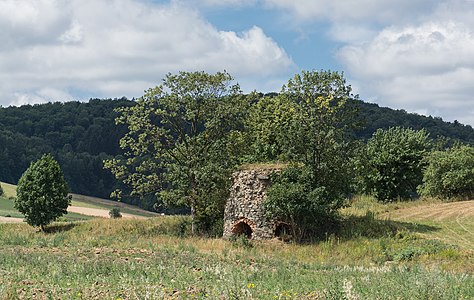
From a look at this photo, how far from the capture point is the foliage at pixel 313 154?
90.7 feet

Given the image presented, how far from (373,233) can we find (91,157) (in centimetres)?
12249

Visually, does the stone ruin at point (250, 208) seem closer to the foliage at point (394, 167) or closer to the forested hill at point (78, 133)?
the foliage at point (394, 167)

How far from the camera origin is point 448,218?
3188cm

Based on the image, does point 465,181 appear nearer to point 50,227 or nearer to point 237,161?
point 237,161

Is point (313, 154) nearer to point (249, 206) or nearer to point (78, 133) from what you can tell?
point (249, 206)

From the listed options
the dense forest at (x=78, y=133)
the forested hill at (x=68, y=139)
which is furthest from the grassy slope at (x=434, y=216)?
the forested hill at (x=68, y=139)

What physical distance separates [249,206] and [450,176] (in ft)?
59.2

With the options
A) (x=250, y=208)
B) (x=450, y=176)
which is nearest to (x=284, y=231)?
(x=250, y=208)

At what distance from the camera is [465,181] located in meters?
39.9

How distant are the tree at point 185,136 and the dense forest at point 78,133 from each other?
8614 cm

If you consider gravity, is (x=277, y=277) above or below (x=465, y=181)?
below

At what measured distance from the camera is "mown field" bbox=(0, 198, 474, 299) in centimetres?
953

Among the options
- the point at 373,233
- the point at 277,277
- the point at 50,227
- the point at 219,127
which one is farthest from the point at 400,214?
the point at 50,227

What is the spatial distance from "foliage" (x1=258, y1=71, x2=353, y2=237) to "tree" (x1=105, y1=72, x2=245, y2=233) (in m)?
4.75
